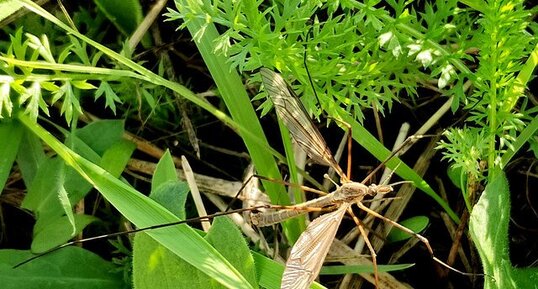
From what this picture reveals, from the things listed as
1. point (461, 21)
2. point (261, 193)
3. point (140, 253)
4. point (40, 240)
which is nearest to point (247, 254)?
point (140, 253)

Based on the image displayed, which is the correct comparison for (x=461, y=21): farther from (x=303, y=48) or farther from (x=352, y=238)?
(x=352, y=238)

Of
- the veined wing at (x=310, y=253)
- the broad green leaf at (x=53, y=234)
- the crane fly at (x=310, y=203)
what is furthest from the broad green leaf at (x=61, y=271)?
the veined wing at (x=310, y=253)

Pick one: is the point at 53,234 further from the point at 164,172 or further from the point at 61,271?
the point at 164,172

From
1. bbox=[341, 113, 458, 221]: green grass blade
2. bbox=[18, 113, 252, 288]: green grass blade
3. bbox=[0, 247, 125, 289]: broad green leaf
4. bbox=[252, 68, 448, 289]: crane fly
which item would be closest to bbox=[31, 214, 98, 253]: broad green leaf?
bbox=[0, 247, 125, 289]: broad green leaf

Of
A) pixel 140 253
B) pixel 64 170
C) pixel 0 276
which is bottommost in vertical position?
pixel 0 276

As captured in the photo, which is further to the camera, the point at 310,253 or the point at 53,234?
the point at 53,234

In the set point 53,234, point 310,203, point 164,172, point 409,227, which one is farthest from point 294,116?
point 53,234

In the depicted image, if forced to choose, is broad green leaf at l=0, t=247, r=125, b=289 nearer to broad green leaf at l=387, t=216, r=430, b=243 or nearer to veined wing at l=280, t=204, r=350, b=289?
veined wing at l=280, t=204, r=350, b=289
